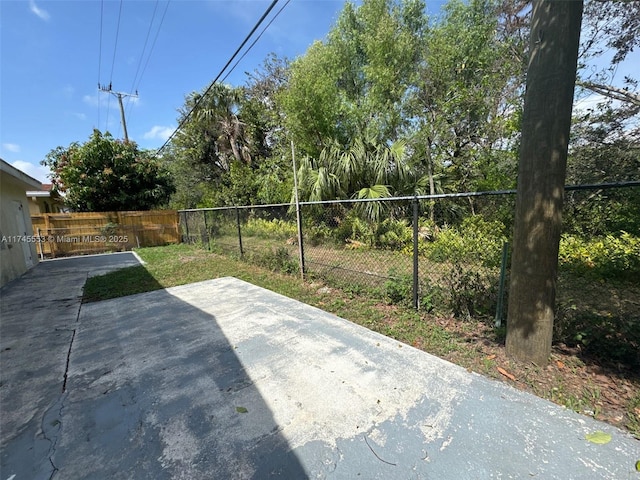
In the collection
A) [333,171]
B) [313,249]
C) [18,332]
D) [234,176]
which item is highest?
[234,176]

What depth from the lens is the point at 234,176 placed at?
15070mm

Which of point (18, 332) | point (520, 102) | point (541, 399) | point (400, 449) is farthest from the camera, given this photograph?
point (520, 102)

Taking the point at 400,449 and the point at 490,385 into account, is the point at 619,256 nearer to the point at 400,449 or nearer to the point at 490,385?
the point at 490,385

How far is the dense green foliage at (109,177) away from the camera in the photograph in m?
11.7

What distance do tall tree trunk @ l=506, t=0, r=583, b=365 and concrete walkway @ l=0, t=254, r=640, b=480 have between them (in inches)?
23.0

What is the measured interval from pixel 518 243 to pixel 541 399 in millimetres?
1098

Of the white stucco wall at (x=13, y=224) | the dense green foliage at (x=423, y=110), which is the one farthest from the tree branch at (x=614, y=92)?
the white stucco wall at (x=13, y=224)

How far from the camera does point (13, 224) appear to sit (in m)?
7.25

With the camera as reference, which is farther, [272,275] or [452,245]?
[272,275]

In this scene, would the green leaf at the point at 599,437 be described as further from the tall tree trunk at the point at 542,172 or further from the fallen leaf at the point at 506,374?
the tall tree trunk at the point at 542,172

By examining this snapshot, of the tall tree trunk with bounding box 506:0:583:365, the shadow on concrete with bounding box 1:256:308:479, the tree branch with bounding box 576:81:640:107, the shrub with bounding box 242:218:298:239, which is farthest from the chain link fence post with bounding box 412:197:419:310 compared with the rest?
the tree branch with bounding box 576:81:640:107

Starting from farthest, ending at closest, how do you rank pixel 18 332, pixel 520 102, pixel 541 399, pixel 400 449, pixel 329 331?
pixel 520 102
pixel 18 332
pixel 329 331
pixel 541 399
pixel 400 449

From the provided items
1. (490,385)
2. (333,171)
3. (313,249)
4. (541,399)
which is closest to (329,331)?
(490,385)

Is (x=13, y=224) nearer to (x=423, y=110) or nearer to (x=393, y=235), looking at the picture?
(x=393, y=235)
